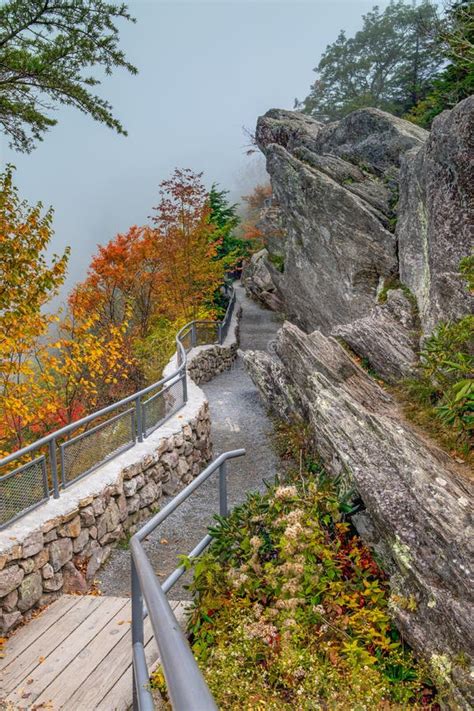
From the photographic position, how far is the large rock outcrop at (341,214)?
15.5 meters

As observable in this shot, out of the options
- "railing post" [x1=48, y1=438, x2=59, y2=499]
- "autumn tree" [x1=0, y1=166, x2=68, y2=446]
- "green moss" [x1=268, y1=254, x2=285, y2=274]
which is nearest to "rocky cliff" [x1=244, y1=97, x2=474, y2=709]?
"green moss" [x1=268, y1=254, x2=285, y2=274]

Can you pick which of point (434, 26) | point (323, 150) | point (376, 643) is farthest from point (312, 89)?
point (376, 643)

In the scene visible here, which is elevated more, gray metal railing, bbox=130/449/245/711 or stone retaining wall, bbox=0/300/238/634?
gray metal railing, bbox=130/449/245/711

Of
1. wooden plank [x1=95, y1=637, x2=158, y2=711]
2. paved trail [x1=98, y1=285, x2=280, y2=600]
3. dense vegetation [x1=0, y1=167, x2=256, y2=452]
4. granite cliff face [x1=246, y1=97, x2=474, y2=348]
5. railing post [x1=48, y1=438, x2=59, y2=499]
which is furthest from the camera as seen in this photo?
dense vegetation [x1=0, y1=167, x2=256, y2=452]

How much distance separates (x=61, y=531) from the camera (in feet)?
23.3

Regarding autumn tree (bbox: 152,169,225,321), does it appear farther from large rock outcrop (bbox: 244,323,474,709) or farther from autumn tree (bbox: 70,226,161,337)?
large rock outcrop (bbox: 244,323,474,709)

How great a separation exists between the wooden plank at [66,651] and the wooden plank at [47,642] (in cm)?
7

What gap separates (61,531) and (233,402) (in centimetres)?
1069

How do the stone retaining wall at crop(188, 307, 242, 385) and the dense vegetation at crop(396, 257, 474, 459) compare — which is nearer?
the dense vegetation at crop(396, 257, 474, 459)

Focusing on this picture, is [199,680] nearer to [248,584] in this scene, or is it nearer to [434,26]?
[248,584]

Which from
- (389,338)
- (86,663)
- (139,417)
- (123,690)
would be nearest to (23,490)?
Result: (86,663)

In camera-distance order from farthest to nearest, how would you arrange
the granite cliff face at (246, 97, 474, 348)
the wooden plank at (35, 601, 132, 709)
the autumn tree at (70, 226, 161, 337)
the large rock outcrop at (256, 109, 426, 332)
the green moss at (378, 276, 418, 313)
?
the autumn tree at (70, 226, 161, 337)
the large rock outcrop at (256, 109, 426, 332)
the green moss at (378, 276, 418, 313)
the granite cliff face at (246, 97, 474, 348)
the wooden plank at (35, 601, 132, 709)

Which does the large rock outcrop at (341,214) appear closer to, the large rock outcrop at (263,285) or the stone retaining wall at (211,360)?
the stone retaining wall at (211,360)

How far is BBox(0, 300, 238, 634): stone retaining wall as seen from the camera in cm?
634
